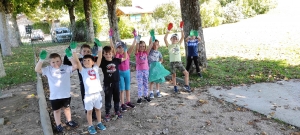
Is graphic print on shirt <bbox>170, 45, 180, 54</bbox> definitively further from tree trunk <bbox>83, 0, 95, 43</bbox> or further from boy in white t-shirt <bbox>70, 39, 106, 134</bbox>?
tree trunk <bbox>83, 0, 95, 43</bbox>

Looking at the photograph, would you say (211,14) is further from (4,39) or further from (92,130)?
(92,130)

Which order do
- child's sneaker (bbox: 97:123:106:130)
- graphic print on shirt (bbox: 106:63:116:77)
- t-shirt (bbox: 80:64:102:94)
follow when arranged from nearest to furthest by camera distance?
t-shirt (bbox: 80:64:102:94), child's sneaker (bbox: 97:123:106:130), graphic print on shirt (bbox: 106:63:116:77)

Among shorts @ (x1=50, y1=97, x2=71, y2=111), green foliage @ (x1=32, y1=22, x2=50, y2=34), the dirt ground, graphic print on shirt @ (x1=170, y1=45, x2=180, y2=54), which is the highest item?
green foliage @ (x1=32, y1=22, x2=50, y2=34)

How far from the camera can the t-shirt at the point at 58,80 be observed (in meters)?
4.19

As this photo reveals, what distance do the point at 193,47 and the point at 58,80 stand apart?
4336 millimetres

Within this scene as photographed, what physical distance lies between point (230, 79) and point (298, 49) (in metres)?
5.73

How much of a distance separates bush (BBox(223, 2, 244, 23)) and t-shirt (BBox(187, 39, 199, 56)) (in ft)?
74.9

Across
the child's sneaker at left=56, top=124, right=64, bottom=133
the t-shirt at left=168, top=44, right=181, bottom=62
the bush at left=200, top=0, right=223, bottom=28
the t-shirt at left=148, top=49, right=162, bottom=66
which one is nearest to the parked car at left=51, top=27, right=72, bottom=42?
the bush at left=200, top=0, right=223, bottom=28

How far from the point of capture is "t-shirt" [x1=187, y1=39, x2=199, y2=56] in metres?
7.31

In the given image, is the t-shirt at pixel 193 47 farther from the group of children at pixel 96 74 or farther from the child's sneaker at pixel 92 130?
the child's sneaker at pixel 92 130

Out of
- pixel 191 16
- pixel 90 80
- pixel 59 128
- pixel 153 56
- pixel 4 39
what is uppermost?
pixel 4 39

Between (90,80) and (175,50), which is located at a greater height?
(175,50)

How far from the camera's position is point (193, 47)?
7328mm

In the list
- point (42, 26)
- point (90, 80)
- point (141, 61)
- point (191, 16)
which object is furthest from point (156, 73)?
point (42, 26)
